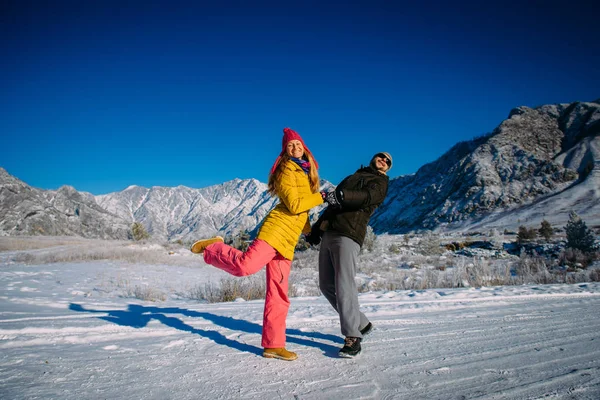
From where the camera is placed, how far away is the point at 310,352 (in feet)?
9.20

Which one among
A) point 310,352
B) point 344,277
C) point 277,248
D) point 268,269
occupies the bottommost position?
point 310,352

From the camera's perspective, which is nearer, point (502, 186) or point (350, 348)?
point (350, 348)

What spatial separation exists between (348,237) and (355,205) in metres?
0.32

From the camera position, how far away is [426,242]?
16.7 metres

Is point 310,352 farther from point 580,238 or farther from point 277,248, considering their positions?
point 580,238

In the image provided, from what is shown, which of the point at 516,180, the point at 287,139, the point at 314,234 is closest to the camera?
the point at 287,139

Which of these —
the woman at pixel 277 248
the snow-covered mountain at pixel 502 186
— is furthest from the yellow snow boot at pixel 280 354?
the snow-covered mountain at pixel 502 186

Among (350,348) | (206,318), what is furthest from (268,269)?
(206,318)

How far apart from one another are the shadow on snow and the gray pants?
→ 0.99ft

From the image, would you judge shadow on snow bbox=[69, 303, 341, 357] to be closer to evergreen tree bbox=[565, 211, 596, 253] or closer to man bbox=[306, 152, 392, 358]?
man bbox=[306, 152, 392, 358]

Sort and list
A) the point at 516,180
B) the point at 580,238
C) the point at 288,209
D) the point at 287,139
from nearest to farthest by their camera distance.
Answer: the point at 288,209
the point at 287,139
the point at 580,238
the point at 516,180

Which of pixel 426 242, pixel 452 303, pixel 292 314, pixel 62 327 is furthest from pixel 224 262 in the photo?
pixel 426 242

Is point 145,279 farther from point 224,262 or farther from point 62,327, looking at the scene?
point 224,262

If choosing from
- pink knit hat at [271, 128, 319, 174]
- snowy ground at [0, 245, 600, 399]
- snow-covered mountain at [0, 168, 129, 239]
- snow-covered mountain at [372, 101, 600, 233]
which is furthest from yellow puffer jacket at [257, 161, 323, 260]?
snow-covered mountain at [0, 168, 129, 239]
